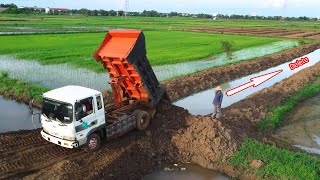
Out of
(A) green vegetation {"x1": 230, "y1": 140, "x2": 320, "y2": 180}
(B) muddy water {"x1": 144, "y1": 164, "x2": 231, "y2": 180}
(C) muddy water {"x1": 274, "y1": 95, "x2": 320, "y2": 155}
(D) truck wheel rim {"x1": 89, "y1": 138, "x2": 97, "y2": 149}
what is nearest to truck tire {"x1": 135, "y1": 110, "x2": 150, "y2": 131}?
(D) truck wheel rim {"x1": 89, "y1": 138, "x2": 97, "y2": 149}

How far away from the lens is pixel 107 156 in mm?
11391

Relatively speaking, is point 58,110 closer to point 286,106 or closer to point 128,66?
point 128,66

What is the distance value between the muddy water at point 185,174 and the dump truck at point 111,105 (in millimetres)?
2124

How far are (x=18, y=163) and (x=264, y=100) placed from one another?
42.1ft

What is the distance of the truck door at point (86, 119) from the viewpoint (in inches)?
419

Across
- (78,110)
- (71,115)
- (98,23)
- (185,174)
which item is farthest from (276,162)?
(98,23)

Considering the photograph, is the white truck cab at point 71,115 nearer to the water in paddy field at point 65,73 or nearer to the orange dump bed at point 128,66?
the orange dump bed at point 128,66

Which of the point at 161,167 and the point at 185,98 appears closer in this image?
the point at 161,167

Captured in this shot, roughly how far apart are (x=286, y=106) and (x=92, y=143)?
10793 millimetres

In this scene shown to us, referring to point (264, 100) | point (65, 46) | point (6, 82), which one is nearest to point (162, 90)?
point (264, 100)

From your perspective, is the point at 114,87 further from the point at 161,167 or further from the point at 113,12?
the point at 113,12

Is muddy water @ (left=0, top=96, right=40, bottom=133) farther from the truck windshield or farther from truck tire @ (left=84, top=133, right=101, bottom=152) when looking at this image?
truck tire @ (left=84, top=133, right=101, bottom=152)

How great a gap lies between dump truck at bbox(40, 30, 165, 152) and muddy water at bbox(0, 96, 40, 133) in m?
3.82

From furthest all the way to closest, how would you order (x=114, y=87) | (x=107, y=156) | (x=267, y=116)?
(x=267, y=116), (x=114, y=87), (x=107, y=156)
